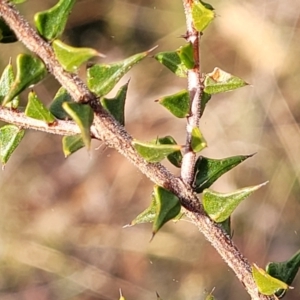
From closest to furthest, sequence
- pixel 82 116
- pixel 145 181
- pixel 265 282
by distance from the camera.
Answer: pixel 82 116, pixel 265 282, pixel 145 181

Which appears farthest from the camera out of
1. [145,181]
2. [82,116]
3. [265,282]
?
[145,181]

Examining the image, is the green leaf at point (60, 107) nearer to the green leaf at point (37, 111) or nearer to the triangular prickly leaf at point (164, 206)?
the green leaf at point (37, 111)

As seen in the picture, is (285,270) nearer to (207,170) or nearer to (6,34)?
(207,170)

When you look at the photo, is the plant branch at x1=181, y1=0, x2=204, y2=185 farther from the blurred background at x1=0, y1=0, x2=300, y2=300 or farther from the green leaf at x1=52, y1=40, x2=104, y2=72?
the blurred background at x1=0, y1=0, x2=300, y2=300

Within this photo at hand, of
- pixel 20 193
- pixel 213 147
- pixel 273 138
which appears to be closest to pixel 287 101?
pixel 273 138

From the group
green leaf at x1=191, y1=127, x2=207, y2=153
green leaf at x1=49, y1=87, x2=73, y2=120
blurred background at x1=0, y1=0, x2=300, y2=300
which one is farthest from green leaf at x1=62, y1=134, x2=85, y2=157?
blurred background at x1=0, y1=0, x2=300, y2=300

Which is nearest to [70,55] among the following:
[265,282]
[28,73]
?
[28,73]

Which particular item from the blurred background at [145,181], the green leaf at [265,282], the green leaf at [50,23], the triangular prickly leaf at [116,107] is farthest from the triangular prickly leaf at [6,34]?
the blurred background at [145,181]
